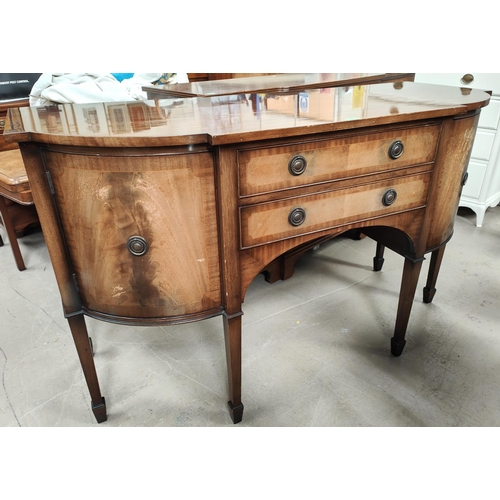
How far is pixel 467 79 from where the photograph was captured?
2672 mm

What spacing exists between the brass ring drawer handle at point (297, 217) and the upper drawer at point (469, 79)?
2150mm

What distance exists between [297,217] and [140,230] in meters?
0.44

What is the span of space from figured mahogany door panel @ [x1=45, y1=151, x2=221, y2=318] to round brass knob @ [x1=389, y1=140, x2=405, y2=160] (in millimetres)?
575

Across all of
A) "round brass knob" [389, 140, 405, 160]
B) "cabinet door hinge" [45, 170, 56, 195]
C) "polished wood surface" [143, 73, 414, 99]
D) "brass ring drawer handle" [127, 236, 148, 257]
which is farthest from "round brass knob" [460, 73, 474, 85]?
"cabinet door hinge" [45, 170, 56, 195]

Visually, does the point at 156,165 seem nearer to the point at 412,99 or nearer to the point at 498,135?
the point at 412,99

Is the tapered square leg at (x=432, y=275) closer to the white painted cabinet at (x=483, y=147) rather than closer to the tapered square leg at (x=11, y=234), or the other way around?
the white painted cabinet at (x=483, y=147)

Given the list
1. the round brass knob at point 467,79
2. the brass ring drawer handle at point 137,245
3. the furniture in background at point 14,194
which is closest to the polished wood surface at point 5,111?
the furniture in background at point 14,194

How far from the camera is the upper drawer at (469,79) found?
2.59m

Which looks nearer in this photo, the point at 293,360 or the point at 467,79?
the point at 293,360

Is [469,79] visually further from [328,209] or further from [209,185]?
[209,185]

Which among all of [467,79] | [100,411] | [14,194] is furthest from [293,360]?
[467,79]

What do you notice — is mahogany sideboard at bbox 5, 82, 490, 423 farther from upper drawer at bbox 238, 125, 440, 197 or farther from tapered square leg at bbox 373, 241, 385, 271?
tapered square leg at bbox 373, 241, 385, 271

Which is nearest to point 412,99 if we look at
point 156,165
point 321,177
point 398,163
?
point 398,163

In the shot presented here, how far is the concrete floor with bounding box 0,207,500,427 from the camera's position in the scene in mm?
1521
